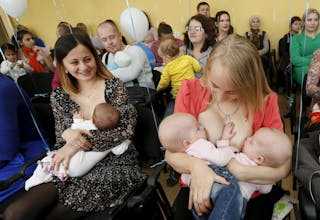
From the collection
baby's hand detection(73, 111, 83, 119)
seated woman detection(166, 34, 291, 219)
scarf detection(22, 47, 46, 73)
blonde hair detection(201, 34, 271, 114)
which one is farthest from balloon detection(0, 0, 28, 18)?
blonde hair detection(201, 34, 271, 114)

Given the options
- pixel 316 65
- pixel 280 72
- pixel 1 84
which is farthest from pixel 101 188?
pixel 280 72

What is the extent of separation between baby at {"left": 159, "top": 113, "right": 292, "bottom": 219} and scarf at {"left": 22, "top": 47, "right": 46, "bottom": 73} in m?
2.98

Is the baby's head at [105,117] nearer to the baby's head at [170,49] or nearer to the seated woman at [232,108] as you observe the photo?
the seated woman at [232,108]

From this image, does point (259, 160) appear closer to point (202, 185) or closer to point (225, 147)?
point (225, 147)

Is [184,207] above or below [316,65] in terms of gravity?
below

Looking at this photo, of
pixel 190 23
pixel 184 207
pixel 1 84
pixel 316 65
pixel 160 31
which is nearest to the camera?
pixel 184 207

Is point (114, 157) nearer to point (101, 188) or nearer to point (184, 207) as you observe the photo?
point (101, 188)

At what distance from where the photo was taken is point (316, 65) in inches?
72.7

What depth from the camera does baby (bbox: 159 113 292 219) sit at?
0.96 meters

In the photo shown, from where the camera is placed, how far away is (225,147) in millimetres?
1057

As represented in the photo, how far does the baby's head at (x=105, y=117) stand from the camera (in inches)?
51.6

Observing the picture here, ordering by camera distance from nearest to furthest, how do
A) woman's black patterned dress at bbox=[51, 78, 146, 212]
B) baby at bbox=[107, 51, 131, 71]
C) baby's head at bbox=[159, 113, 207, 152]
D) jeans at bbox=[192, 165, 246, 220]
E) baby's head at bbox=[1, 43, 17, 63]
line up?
jeans at bbox=[192, 165, 246, 220] < baby's head at bbox=[159, 113, 207, 152] < woman's black patterned dress at bbox=[51, 78, 146, 212] < baby at bbox=[107, 51, 131, 71] < baby's head at bbox=[1, 43, 17, 63]

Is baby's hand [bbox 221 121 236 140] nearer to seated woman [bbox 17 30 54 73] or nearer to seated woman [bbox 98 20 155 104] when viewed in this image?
seated woman [bbox 98 20 155 104]

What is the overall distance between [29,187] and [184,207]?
2.44 feet
